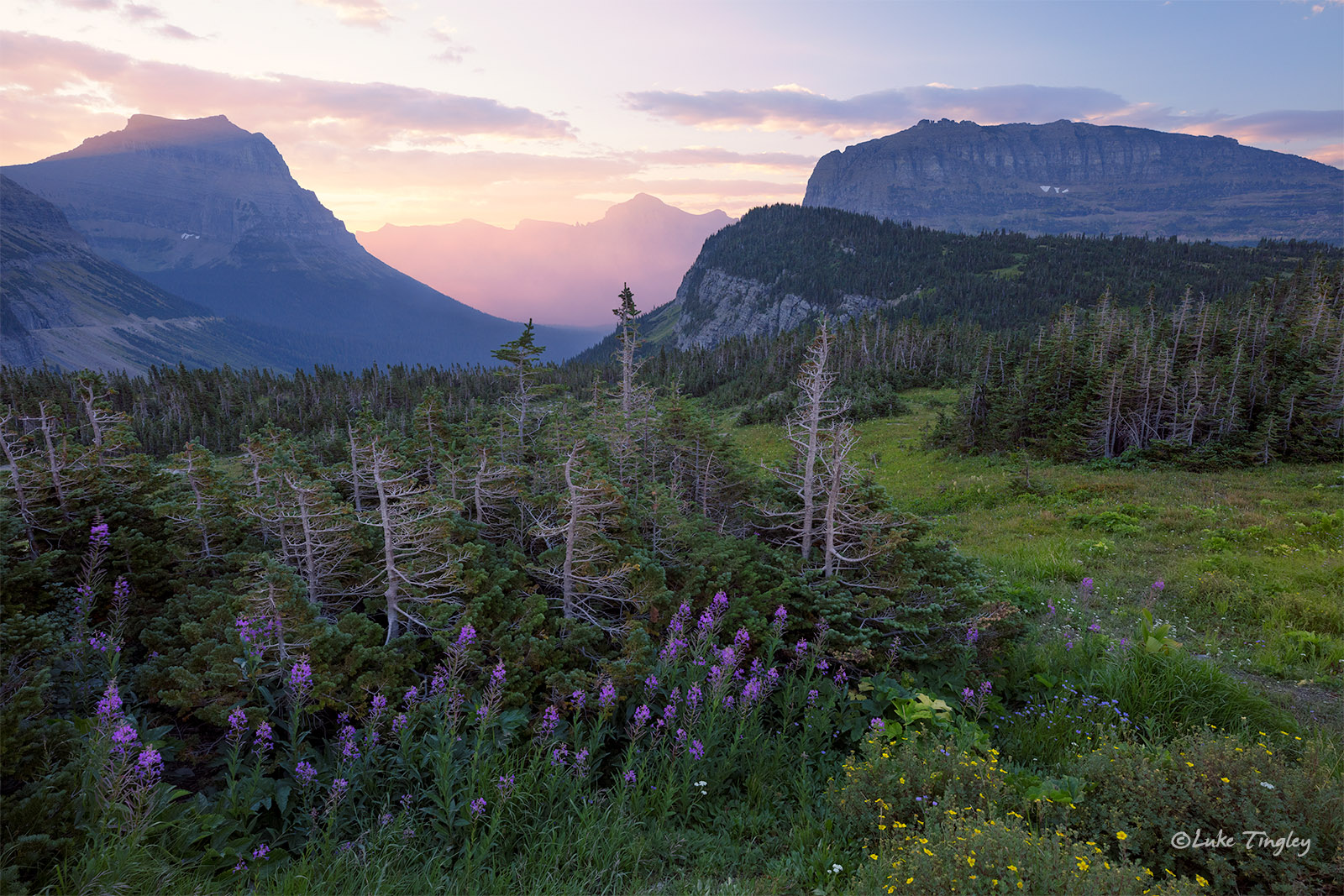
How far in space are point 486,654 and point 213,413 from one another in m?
129

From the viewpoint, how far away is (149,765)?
3559mm

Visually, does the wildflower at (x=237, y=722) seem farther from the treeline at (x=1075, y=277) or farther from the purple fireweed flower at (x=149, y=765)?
the treeline at (x=1075, y=277)

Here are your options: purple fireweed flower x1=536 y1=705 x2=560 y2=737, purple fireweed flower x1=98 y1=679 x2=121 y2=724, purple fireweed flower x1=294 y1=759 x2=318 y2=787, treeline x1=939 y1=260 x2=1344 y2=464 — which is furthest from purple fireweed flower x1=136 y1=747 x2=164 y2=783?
treeline x1=939 y1=260 x2=1344 y2=464

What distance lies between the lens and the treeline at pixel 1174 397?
25062mm

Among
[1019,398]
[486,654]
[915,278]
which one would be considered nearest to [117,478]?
[486,654]

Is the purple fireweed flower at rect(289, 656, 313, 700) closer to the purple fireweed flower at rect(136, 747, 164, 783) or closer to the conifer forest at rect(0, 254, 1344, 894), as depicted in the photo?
the conifer forest at rect(0, 254, 1344, 894)

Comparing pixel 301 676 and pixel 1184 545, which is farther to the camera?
pixel 1184 545

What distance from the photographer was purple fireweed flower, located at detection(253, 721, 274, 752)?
4.09 m

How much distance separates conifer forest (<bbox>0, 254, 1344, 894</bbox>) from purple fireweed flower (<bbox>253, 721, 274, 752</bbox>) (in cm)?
5

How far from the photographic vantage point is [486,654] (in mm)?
5684

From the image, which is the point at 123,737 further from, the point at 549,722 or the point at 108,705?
the point at 549,722

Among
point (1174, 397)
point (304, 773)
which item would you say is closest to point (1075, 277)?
point (1174, 397)

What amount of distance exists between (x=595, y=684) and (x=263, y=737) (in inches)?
102

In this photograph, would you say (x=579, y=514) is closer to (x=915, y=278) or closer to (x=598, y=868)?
(x=598, y=868)
